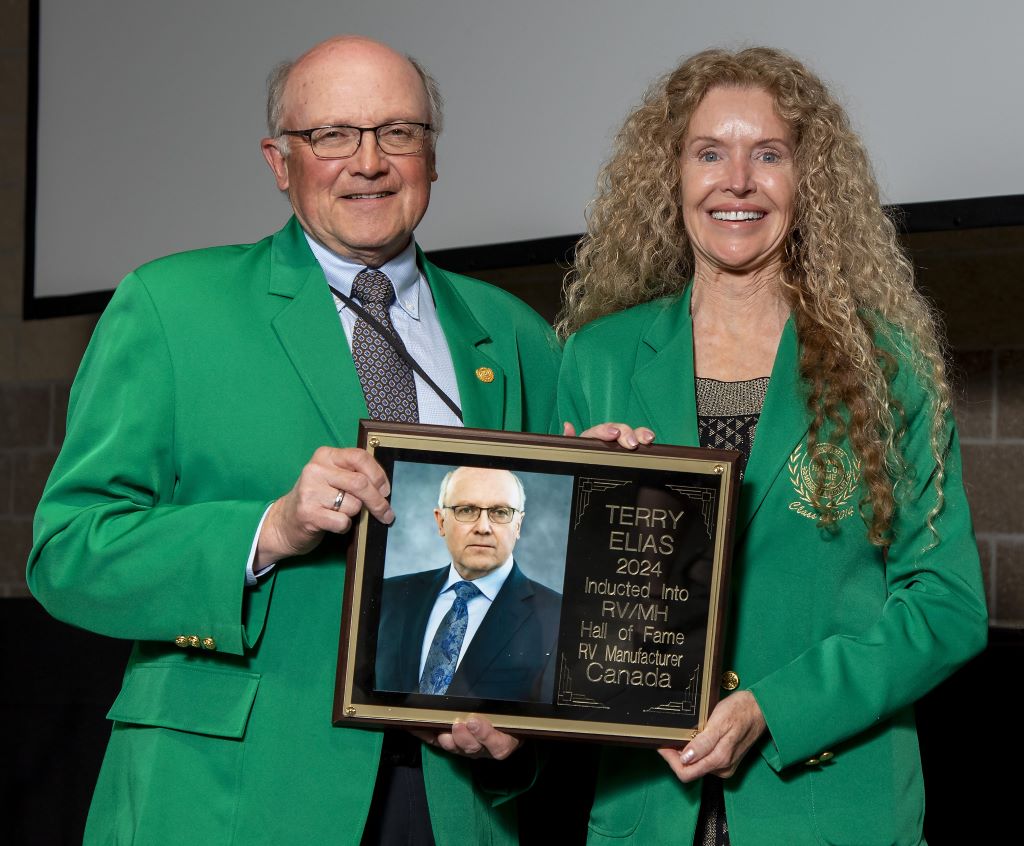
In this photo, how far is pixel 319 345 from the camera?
1704 millimetres

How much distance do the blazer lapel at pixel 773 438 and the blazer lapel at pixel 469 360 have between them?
1.17ft

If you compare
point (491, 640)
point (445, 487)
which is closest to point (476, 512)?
point (445, 487)

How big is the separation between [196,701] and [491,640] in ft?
1.20

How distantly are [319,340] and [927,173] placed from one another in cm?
142

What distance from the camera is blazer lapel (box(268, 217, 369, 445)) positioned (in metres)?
1.68

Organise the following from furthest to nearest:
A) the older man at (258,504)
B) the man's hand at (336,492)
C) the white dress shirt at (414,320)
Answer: the white dress shirt at (414,320), the older man at (258,504), the man's hand at (336,492)

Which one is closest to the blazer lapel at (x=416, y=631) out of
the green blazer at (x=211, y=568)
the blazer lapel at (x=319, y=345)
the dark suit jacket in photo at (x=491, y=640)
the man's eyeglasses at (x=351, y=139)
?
the dark suit jacket in photo at (x=491, y=640)

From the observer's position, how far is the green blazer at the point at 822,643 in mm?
1635

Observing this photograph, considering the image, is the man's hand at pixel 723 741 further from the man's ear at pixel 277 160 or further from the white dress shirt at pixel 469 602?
the man's ear at pixel 277 160

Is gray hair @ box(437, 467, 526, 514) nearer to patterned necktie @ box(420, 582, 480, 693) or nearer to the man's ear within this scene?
patterned necktie @ box(420, 582, 480, 693)

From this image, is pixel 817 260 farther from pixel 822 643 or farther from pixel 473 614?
pixel 473 614

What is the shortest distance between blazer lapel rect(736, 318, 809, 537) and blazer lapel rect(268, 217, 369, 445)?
487mm

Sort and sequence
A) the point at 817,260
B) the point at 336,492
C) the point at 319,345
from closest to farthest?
the point at 336,492
the point at 319,345
the point at 817,260

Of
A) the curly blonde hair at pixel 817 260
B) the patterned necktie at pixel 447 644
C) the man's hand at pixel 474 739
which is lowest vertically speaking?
the man's hand at pixel 474 739
